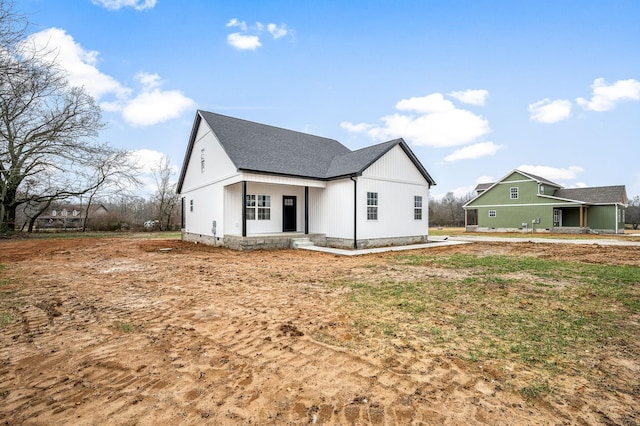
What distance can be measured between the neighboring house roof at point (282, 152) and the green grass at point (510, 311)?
8.14m

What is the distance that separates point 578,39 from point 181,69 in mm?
18695

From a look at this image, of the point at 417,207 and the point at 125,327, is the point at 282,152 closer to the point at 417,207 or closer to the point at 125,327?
the point at 417,207

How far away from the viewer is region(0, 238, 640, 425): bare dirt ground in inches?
88.4

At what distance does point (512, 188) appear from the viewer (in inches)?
1150

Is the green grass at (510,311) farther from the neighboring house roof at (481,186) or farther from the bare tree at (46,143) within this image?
the neighboring house roof at (481,186)

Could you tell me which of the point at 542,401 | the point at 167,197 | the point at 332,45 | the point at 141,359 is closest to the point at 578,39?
the point at 332,45

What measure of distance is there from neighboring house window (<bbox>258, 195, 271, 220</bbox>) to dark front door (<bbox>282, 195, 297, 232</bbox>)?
2.89ft

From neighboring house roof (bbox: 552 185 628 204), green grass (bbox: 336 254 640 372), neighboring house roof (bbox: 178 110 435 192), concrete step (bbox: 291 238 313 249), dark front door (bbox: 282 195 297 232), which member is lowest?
green grass (bbox: 336 254 640 372)

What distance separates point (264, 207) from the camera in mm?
15102

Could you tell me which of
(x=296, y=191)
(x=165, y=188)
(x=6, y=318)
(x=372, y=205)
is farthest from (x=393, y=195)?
(x=165, y=188)

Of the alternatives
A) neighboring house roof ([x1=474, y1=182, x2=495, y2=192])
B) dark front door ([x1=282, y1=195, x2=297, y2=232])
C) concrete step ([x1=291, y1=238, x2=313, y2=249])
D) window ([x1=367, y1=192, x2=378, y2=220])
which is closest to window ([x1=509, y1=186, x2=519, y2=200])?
neighboring house roof ([x1=474, y1=182, x2=495, y2=192])

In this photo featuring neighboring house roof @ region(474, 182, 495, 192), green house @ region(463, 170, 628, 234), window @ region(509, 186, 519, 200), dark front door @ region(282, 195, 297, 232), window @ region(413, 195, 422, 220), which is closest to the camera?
dark front door @ region(282, 195, 297, 232)

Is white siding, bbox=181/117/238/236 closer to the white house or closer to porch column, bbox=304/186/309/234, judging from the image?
the white house

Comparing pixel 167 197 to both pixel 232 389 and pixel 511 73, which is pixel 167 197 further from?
pixel 232 389
